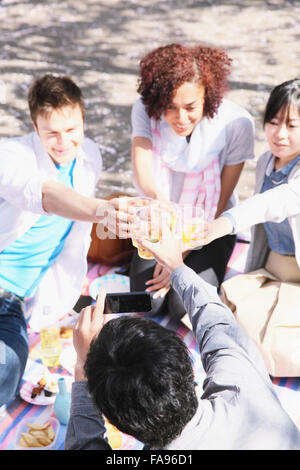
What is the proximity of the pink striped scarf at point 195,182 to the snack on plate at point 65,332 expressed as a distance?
43.0 inches

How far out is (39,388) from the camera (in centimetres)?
273

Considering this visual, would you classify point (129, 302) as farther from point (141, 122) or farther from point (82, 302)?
point (141, 122)

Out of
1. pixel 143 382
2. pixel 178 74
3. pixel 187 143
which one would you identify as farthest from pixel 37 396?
pixel 178 74

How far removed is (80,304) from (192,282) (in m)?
1.37

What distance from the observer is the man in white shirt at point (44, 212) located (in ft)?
8.09

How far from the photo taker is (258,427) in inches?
60.4

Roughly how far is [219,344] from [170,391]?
367mm

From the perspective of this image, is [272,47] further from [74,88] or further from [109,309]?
[109,309]

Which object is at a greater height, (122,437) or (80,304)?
(80,304)

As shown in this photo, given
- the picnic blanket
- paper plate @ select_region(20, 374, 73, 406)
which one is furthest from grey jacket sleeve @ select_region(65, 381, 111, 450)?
paper plate @ select_region(20, 374, 73, 406)

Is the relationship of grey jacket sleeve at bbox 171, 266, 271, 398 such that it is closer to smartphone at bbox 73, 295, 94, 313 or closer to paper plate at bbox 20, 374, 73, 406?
paper plate at bbox 20, 374, 73, 406

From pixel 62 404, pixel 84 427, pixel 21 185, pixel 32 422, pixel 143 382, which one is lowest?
pixel 32 422

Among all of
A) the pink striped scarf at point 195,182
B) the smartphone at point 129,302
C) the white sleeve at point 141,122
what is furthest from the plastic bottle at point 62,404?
the white sleeve at point 141,122
